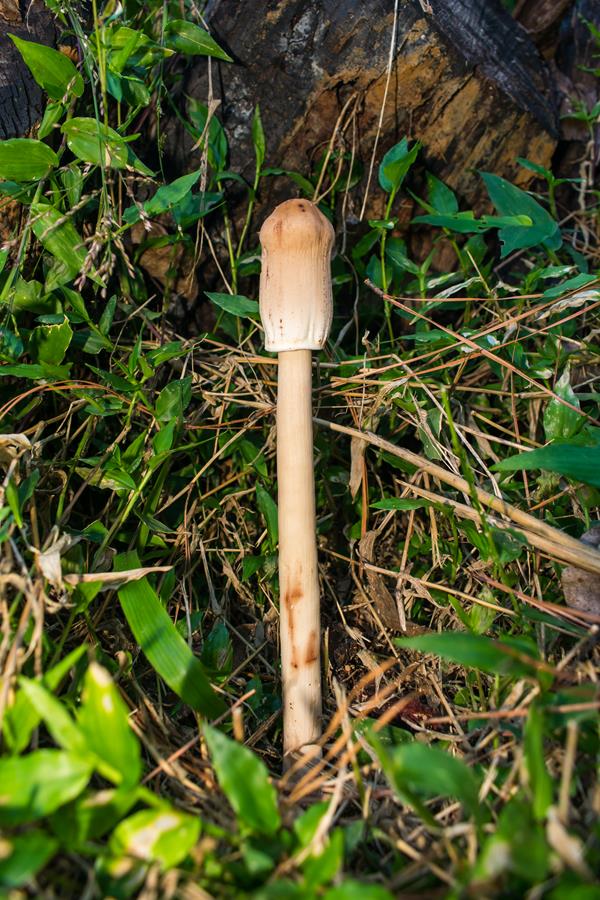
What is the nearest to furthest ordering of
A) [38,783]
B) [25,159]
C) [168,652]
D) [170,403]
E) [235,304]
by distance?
[38,783], [168,652], [25,159], [170,403], [235,304]

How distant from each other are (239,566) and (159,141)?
130 centimetres

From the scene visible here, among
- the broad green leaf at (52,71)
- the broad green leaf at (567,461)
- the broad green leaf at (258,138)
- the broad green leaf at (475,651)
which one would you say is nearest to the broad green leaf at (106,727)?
the broad green leaf at (475,651)

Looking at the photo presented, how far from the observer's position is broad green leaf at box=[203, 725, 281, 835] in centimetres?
123

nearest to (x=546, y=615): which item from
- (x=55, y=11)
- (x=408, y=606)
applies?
(x=408, y=606)

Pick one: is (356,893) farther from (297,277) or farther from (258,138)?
(258,138)

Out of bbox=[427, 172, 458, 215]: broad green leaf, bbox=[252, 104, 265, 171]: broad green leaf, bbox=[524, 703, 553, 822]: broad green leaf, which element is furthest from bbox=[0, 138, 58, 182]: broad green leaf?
bbox=[524, 703, 553, 822]: broad green leaf

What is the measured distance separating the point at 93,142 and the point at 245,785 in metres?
1.63

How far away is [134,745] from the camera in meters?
1.24

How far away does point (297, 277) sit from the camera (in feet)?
5.80

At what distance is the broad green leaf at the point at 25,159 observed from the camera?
1.88 meters

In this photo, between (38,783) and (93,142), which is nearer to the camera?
(38,783)

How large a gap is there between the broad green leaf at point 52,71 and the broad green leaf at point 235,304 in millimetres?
647

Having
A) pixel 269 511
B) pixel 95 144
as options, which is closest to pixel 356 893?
pixel 269 511

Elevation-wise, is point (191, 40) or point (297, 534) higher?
point (191, 40)
